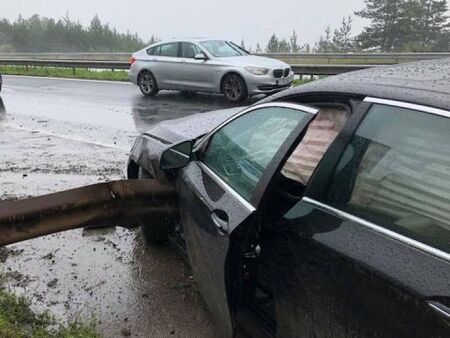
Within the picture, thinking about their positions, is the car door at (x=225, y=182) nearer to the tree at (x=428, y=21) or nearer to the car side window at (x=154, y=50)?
the car side window at (x=154, y=50)

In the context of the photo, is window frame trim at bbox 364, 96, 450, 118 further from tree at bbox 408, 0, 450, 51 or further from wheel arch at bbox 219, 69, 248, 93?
tree at bbox 408, 0, 450, 51

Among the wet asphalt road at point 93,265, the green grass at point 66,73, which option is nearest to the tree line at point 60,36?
the green grass at point 66,73

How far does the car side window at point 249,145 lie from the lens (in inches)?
103

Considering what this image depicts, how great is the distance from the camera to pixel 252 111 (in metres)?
3.03

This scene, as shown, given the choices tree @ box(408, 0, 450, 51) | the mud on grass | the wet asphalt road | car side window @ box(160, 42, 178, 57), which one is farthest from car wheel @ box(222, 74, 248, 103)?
tree @ box(408, 0, 450, 51)

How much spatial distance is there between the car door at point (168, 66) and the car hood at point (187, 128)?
370 inches

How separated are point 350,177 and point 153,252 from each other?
8.52ft

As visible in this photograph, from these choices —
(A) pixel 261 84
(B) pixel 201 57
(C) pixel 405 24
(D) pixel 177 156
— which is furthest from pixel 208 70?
(C) pixel 405 24

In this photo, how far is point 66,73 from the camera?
2216cm

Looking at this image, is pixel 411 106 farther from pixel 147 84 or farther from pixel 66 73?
pixel 66 73

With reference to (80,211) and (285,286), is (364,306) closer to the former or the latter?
(285,286)

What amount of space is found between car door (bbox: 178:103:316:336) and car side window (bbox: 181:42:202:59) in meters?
10.4

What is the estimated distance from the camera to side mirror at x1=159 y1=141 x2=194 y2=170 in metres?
3.41

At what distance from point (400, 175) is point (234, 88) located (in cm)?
1061
